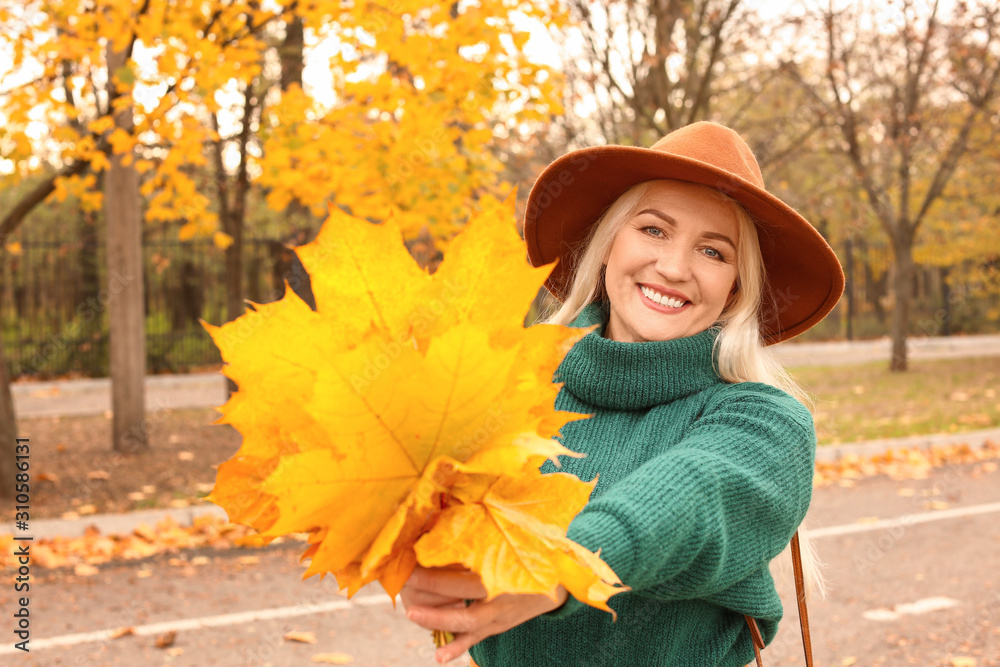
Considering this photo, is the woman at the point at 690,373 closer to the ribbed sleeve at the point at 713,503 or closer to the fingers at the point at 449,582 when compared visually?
the ribbed sleeve at the point at 713,503

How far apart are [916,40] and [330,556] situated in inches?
520

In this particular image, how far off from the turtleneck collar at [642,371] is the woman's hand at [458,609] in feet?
2.39

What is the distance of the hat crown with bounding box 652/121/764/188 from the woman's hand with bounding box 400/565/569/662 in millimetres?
1002

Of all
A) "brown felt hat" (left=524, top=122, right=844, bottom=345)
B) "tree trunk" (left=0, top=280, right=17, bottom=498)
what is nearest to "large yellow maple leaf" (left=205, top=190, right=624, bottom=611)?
"brown felt hat" (left=524, top=122, right=844, bottom=345)

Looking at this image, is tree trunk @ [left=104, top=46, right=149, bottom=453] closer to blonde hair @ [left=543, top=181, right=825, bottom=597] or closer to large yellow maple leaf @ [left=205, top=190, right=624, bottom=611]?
blonde hair @ [left=543, top=181, right=825, bottom=597]

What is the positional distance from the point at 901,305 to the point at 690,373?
14.9 metres

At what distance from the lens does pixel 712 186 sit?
171 cm

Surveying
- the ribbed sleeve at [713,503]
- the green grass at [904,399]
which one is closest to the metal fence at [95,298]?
the green grass at [904,399]

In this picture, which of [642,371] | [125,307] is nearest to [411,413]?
[642,371]

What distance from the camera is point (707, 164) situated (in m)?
1.58

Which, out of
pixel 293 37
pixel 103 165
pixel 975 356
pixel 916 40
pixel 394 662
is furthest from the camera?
pixel 975 356

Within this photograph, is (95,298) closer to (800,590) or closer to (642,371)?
(642,371)

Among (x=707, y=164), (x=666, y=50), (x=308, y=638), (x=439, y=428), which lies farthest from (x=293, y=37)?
(x=439, y=428)

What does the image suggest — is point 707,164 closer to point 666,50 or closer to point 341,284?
point 341,284
